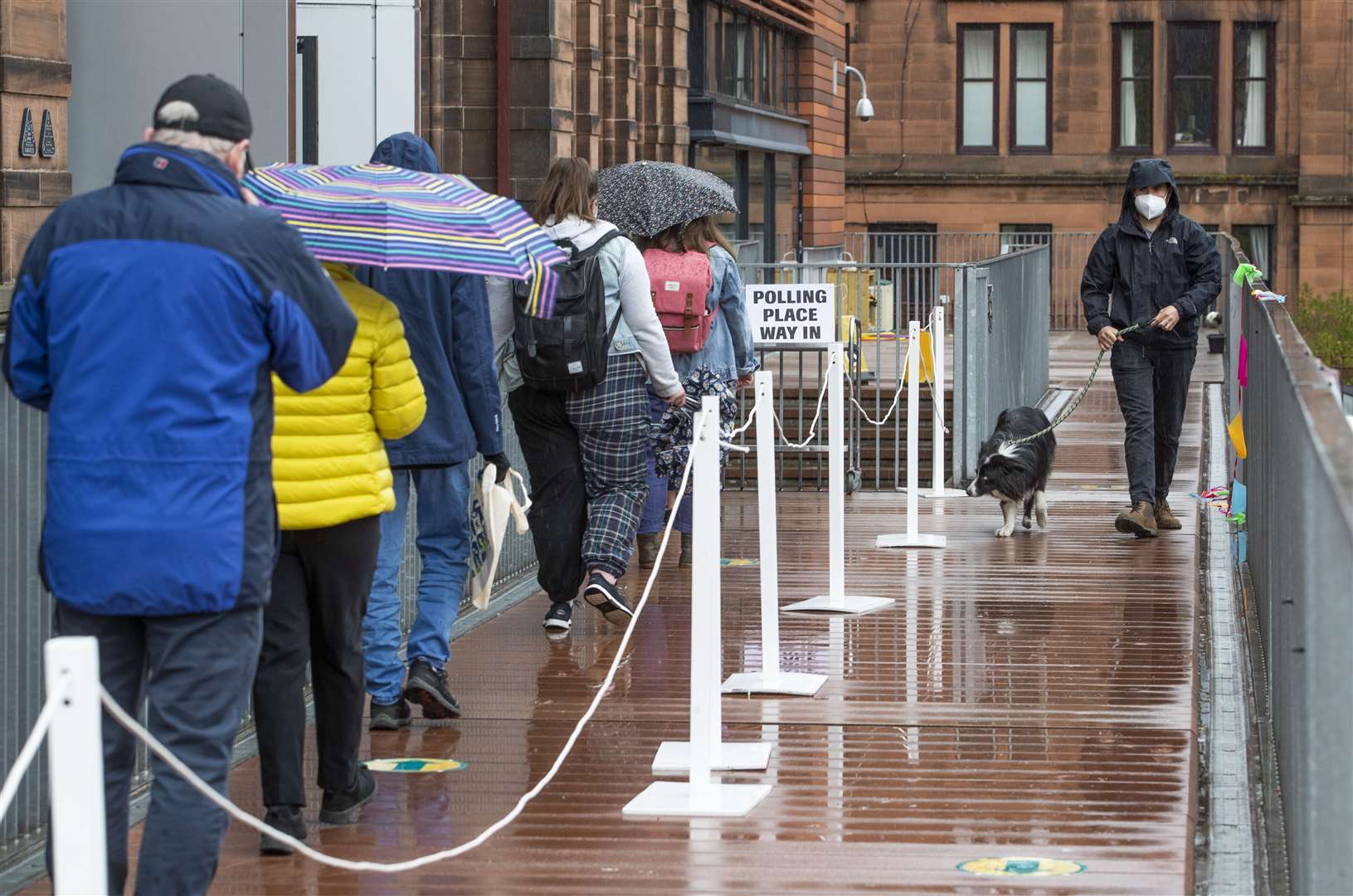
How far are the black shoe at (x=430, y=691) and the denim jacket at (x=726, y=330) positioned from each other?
375 cm

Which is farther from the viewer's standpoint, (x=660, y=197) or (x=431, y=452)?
(x=660, y=197)

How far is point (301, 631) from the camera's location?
600 cm

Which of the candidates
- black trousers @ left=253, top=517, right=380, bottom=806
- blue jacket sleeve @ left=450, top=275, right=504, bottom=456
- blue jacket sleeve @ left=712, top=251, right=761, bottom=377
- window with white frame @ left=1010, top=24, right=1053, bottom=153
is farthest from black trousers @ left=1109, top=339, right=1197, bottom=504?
window with white frame @ left=1010, top=24, right=1053, bottom=153

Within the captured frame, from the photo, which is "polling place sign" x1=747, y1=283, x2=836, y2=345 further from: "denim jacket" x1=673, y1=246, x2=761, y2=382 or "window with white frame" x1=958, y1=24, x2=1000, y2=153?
"window with white frame" x1=958, y1=24, x2=1000, y2=153

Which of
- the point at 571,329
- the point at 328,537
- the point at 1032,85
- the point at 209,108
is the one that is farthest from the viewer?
the point at 1032,85

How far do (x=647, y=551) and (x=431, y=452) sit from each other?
4.47 meters

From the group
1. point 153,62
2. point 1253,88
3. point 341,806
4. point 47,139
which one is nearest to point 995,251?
point 1253,88

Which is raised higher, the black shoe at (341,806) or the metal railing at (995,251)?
the metal railing at (995,251)

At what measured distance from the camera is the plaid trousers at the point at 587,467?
9.16 metres

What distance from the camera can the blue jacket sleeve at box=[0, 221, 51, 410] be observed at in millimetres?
4695

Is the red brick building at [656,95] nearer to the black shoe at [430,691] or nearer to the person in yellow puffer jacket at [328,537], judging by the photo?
the black shoe at [430,691]

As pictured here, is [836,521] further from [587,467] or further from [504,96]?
[504,96]

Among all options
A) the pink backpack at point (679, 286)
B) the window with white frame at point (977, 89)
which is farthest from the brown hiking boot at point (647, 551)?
the window with white frame at point (977, 89)

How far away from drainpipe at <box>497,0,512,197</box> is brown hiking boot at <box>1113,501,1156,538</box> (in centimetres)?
635
